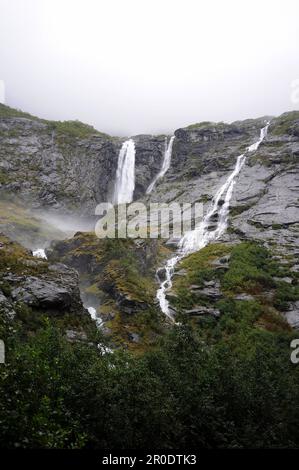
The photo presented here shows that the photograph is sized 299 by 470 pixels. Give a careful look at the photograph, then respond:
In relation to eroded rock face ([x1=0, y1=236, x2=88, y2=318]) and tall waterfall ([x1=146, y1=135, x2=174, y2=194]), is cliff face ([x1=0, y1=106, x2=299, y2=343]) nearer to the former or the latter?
eroded rock face ([x1=0, y1=236, x2=88, y2=318])

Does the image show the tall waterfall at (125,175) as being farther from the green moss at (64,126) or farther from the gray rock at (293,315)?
the gray rock at (293,315)

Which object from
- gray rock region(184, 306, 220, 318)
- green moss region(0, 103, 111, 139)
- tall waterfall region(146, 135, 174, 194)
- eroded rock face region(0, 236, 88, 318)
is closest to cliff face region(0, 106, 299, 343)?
green moss region(0, 103, 111, 139)

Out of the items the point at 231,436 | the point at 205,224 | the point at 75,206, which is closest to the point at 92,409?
the point at 231,436

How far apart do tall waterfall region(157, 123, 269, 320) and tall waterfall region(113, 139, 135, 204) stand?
2286 centimetres

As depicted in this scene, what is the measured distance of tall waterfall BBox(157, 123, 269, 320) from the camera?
4704cm

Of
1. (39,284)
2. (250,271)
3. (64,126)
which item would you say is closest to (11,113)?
(64,126)

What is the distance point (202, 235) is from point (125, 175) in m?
37.5

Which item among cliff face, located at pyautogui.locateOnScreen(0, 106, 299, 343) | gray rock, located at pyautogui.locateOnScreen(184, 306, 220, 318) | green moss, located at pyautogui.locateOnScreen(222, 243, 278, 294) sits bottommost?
gray rock, located at pyautogui.locateOnScreen(184, 306, 220, 318)

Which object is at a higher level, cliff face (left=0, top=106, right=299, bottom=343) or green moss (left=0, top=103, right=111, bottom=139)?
Result: green moss (left=0, top=103, right=111, bottom=139)

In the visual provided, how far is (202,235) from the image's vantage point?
60.6 meters

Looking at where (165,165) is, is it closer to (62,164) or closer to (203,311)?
(62,164)

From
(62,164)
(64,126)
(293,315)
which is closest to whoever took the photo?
(293,315)

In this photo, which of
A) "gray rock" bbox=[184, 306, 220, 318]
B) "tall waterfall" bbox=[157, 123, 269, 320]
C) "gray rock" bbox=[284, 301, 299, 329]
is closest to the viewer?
"gray rock" bbox=[284, 301, 299, 329]
